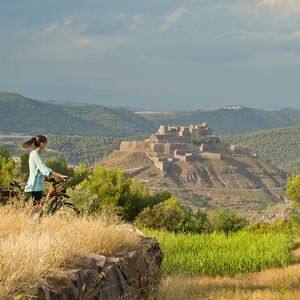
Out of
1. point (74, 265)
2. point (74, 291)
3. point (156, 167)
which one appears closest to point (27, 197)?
point (74, 265)

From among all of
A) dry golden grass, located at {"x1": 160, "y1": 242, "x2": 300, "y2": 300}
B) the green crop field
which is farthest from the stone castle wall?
dry golden grass, located at {"x1": 160, "y1": 242, "x2": 300, "y2": 300}

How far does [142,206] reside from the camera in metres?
33.5

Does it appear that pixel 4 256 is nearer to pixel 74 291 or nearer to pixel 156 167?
pixel 74 291

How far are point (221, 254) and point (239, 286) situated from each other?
2.77 m

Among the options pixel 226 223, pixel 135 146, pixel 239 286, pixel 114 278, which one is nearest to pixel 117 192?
pixel 226 223

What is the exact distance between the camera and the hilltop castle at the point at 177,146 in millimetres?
162875

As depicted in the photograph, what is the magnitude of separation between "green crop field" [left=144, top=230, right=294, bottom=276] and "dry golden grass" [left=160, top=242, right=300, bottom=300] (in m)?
0.50

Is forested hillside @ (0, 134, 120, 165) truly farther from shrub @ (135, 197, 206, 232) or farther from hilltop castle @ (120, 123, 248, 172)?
shrub @ (135, 197, 206, 232)

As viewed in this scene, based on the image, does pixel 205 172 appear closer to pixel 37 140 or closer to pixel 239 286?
pixel 239 286

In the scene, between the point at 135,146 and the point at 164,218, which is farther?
the point at 135,146

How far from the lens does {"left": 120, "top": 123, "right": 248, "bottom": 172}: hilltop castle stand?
16288 centimetres

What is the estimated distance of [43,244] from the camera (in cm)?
588

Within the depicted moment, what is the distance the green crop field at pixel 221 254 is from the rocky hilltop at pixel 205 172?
10945 cm

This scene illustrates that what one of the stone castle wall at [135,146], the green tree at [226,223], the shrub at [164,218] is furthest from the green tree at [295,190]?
the stone castle wall at [135,146]
